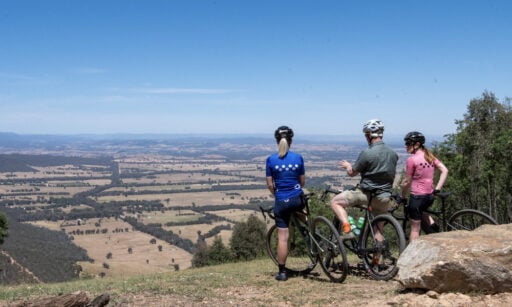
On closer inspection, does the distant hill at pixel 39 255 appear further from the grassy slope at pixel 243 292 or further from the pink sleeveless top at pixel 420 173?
the pink sleeveless top at pixel 420 173

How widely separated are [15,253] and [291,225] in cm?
7185

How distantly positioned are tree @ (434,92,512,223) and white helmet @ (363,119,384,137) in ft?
89.6

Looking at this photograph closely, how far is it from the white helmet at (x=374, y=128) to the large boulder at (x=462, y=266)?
2341 mm

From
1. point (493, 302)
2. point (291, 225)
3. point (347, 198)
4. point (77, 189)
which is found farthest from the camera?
point (77, 189)

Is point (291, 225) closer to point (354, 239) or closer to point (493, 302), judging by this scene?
point (354, 239)

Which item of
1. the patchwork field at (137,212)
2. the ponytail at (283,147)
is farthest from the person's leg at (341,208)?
the patchwork field at (137,212)

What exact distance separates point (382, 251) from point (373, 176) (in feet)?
4.35

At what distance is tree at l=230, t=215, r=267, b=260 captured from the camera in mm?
37416

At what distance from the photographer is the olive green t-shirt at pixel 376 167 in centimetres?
817

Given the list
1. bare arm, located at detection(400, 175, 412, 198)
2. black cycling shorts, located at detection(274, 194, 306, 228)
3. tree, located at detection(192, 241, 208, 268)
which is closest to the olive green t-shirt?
bare arm, located at detection(400, 175, 412, 198)

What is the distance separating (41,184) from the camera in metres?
199

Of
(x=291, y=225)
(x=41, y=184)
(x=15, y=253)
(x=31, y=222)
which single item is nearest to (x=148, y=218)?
(x=31, y=222)

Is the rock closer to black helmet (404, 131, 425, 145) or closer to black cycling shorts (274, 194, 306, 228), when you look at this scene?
black cycling shorts (274, 194, 306, 228)

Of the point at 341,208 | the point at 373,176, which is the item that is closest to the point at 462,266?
the point at 373,176
